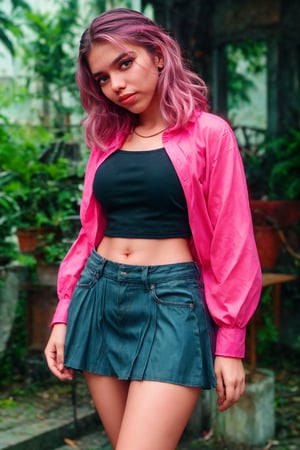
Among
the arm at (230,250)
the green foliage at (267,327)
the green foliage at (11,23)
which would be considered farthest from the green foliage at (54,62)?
the arm at (230,250)

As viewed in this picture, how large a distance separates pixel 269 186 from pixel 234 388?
4.29 meters

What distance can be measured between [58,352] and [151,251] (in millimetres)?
545

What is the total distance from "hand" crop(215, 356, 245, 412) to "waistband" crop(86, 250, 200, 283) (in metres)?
0.30

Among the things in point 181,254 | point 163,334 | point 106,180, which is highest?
point 106,180

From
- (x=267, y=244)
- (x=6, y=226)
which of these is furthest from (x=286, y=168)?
(x=6, y=226)

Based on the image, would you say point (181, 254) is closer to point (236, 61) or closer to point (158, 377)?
point (158, 377)

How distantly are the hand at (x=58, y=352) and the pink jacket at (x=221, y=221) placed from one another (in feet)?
1.91

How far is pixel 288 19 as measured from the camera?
22.2ft

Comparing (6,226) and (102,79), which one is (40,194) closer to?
(6,226)

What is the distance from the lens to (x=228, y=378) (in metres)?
2.33

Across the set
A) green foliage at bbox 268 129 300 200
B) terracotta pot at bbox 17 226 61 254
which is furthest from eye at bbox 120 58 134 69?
green foliage at bbox 268 129 300 200

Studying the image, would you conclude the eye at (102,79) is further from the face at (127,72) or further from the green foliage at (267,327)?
the green foliage at (267,327)

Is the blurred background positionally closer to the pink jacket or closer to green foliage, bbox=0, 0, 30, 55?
green foliage, bbox=0, 0, 30, 55

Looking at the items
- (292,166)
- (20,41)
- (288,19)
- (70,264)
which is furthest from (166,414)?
(20,41)
